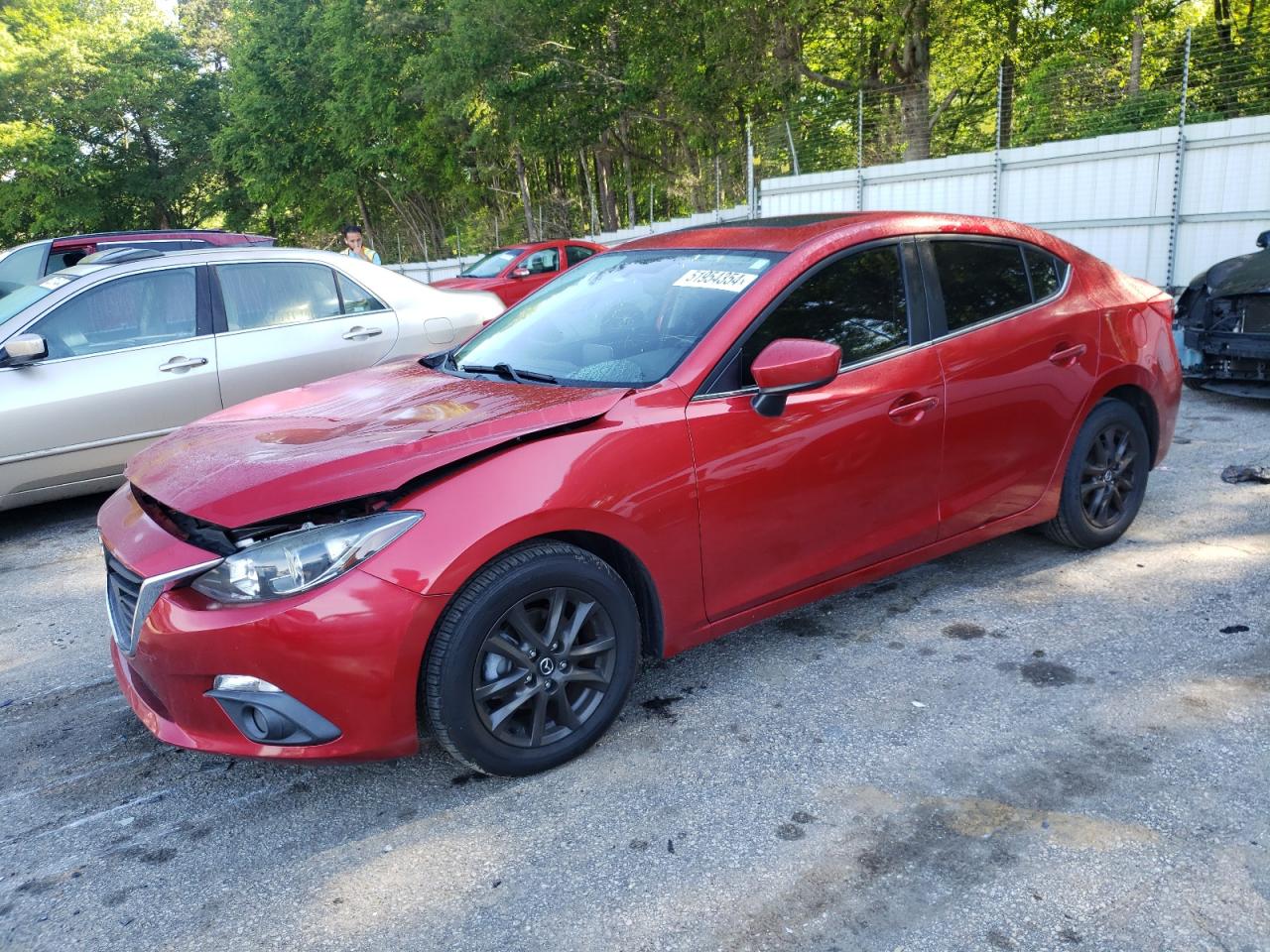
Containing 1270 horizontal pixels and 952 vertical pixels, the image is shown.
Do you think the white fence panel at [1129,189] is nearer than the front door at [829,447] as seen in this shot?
No

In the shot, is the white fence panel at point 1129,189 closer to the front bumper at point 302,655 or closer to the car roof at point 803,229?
the car roof at point 803,229

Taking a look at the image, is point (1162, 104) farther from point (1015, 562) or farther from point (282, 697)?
point (282, 697)

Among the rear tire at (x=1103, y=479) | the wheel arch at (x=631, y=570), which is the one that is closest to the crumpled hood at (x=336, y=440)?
the wheel arch at (x=631, y=570)

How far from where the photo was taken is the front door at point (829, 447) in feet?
10.4

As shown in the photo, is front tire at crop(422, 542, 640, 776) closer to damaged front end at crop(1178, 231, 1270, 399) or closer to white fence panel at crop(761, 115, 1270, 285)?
damaged front end at crop(1178, 231, 1270, 399)

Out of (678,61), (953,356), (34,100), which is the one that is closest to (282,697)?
(953,356)

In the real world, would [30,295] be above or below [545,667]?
above

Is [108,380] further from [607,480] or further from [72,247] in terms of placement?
[72,247]

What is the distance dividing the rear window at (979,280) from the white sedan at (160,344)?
9.90 ft

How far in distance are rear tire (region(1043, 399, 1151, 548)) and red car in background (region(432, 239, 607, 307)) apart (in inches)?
460

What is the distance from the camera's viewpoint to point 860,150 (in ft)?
53.7

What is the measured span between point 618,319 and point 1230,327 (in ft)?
18.0

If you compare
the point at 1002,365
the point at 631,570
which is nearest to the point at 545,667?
the point at 631,570

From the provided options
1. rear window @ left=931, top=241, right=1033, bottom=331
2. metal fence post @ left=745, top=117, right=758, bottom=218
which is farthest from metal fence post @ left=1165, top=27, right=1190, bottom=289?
rear window @ left=931, top=241, right=1033, bottom=331
